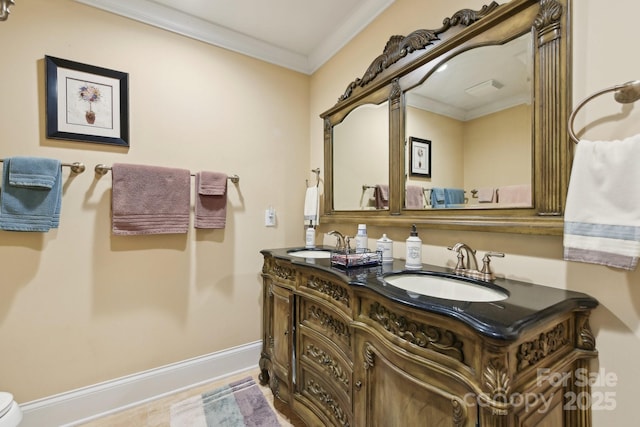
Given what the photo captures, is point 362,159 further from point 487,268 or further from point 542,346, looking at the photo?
point 542,346

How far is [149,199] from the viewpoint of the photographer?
165 cm

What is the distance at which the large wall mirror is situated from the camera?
0.93 m

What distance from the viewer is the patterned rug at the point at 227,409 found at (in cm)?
150

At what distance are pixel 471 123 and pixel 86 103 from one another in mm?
2075

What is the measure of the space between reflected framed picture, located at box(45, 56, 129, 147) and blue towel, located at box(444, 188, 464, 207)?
6.11 ft

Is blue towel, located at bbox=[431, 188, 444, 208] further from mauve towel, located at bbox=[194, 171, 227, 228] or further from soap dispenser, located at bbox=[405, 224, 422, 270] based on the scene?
mauve towel, located at bbox=[194, 171, 227, 228]

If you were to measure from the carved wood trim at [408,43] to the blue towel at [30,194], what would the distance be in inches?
69.8

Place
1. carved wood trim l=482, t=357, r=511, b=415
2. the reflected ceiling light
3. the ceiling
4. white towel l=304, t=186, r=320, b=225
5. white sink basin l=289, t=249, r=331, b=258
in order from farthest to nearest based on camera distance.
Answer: white towel l=304, t=186, r=320, b=225 → white sink basin l=289, t=249, r=331, b=258 → the ceiling → the reflected ceiling light → carved wood trim l=482, t=357, r=511, b=415

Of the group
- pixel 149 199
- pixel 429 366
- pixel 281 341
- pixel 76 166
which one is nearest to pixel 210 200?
pixel 149 199

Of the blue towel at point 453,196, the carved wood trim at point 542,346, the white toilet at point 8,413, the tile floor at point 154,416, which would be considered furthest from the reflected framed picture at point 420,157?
the white toilet at point 8,413

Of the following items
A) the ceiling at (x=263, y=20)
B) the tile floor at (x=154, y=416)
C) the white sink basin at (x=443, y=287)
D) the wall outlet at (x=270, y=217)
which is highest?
the ceiling at (x=263, y=20)

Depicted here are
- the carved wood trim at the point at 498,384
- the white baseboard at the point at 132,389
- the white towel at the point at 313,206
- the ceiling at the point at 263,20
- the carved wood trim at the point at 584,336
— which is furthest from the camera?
the white towel at the point at 313,206

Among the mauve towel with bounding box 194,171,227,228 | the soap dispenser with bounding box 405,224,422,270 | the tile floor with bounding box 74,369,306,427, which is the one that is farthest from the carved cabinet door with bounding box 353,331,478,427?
the mauve towel with bounding box 194,171,227,228

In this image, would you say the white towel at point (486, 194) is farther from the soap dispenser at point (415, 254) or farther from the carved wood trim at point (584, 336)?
the carved wood trim at point (584, 336)
